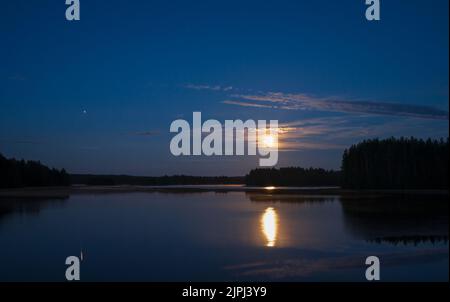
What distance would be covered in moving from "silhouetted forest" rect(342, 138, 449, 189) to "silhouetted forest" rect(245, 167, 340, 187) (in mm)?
35918

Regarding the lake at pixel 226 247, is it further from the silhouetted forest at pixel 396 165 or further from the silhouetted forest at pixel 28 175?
the silhouetted forest at pixel 28 175

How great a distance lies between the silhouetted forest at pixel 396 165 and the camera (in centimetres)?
7550

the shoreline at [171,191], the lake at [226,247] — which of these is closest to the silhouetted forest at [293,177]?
the shoreline at [171,191]

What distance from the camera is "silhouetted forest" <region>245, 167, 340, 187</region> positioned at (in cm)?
12444

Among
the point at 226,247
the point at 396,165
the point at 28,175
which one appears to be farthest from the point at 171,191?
the point at 226,247

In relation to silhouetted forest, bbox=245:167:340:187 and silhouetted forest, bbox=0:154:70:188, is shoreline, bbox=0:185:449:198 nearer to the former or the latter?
silhouetted forest, bbox=0:154:70:188

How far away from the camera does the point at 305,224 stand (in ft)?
96.1

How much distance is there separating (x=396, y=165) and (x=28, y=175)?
69.7m

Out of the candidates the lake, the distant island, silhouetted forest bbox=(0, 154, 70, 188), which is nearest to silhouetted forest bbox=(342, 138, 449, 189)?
the distant island

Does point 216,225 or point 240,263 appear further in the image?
point 216,225

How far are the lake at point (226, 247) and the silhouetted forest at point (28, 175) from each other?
55901 mm
